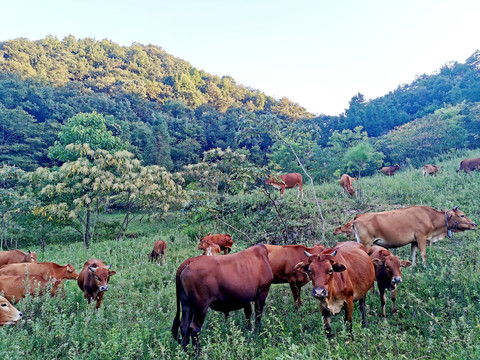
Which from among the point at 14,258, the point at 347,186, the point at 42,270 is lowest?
the point at 14,258

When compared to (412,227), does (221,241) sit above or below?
below

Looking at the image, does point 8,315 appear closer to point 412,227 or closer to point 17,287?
point 17,287

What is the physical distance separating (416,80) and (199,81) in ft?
172

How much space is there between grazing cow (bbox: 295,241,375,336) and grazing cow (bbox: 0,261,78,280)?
5911 millimetres

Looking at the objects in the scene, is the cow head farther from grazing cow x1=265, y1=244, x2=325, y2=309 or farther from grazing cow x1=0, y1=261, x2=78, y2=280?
grazing cow x1=265, y1=244, x2=325, y2=309

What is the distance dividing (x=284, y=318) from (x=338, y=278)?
140cm

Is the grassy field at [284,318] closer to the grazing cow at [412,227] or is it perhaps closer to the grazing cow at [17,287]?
the grazing cow at [17,287]

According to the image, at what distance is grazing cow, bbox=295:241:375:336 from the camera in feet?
12.7

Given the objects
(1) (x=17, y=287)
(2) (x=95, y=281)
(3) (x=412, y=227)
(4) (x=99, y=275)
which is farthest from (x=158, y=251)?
(3) (x=412, y=227)

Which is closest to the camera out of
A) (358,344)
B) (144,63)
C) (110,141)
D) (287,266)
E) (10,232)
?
(358,344)

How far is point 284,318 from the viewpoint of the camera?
16.3 feet

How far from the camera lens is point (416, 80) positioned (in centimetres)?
5731

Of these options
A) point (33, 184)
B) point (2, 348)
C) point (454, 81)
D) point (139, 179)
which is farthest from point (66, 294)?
point (454, 81)

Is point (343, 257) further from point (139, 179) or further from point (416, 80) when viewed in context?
point (416, 80)
